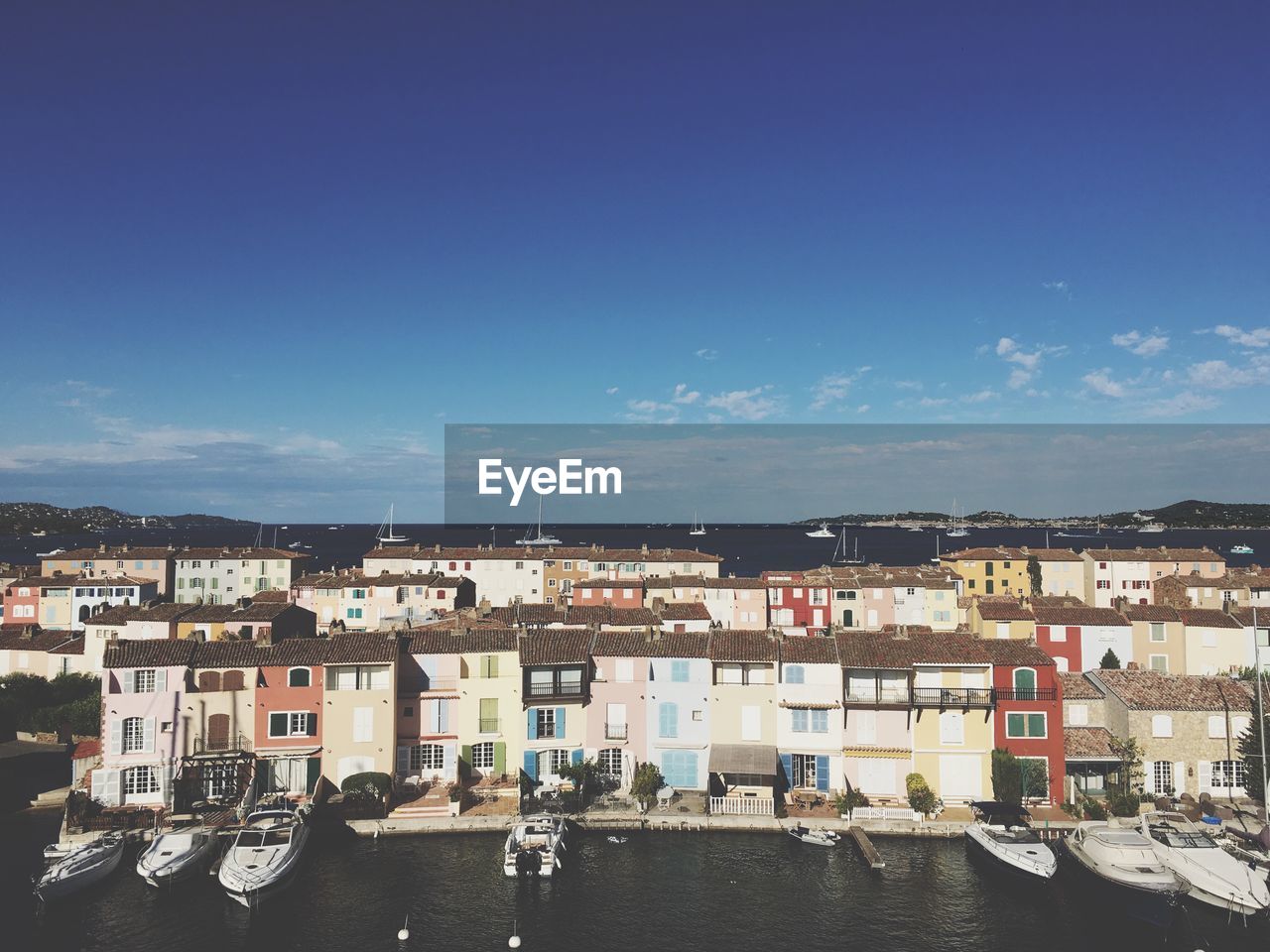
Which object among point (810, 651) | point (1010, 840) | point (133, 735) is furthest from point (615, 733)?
point (133, 735)

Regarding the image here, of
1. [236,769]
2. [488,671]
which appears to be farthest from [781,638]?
[236,769]

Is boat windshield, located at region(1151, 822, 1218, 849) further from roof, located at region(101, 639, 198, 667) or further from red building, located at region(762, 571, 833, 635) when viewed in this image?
red building, located at region(762, 571, 833, 635)

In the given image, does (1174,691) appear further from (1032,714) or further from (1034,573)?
(1034,573)

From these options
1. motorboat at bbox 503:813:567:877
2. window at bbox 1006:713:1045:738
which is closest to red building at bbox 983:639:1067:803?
window at bbox 1006:713:1045:738

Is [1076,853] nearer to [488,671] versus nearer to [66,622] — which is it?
[488,671]

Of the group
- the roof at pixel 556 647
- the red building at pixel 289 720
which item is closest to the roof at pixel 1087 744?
the roof at pixel 556 647

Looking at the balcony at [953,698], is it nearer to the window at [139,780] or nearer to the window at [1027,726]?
the window at [1027,726]
